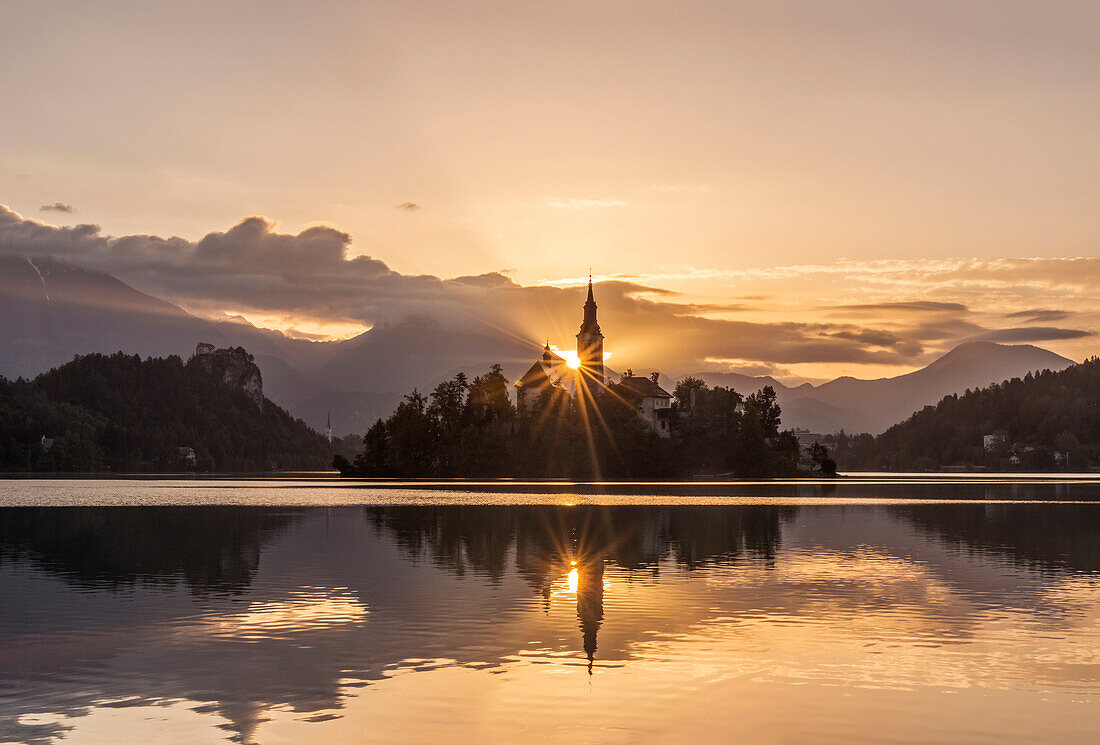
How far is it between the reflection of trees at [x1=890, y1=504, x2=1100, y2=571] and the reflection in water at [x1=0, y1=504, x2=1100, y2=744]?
0.54m

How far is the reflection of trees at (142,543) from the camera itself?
38.5m

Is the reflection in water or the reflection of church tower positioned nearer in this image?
the reflection in water

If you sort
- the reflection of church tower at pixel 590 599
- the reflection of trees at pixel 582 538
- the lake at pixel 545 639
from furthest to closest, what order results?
the reflection of trees at pixel 582 538 → the reflection of church tower at pixel 590 599 → the lake at pixel 545 639

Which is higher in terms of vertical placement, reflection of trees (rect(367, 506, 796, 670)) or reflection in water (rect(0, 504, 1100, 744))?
reflection of trees (rect(367, 506, 796, 670))

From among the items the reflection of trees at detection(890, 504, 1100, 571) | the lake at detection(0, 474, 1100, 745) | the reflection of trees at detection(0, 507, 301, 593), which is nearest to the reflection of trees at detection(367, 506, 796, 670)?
the lake at detection(0, 474, 1100, 745)

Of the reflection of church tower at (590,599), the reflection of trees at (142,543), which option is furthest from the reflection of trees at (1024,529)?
the reflection of trees at (142,543)

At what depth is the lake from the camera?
18562 millimetres

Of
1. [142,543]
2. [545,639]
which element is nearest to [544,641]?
[545,639]

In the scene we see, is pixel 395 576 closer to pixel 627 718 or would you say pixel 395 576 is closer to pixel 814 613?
pixel 814 613

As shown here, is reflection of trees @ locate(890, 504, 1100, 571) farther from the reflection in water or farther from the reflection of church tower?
the reflection of church tower

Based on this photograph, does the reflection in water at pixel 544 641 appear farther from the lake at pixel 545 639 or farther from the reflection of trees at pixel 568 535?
the reflection of trees at pixel 568 535

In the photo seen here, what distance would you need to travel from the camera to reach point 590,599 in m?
33.3

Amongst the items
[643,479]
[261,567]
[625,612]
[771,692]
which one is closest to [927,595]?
[625,612]

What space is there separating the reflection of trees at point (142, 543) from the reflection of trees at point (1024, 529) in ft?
101
